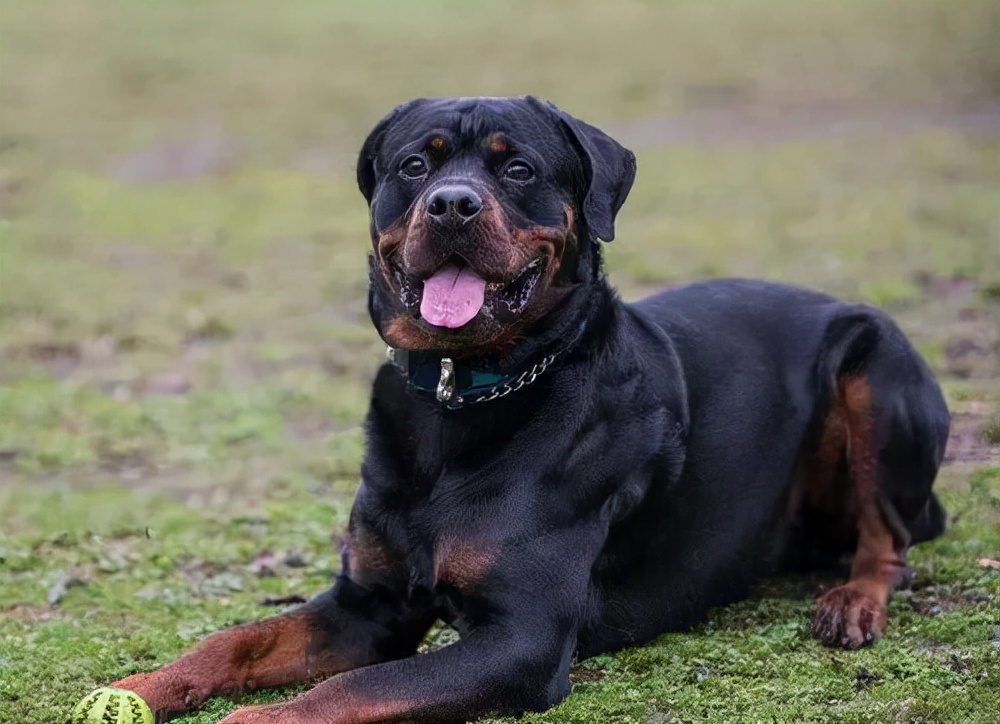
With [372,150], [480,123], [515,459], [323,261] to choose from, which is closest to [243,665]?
[515,459]

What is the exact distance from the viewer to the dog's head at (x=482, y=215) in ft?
13.8

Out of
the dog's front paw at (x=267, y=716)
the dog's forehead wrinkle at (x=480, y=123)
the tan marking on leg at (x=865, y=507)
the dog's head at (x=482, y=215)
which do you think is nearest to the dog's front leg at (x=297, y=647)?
the dog's front paw at (x=267, y=716)

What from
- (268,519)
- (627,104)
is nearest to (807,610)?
(268,519)

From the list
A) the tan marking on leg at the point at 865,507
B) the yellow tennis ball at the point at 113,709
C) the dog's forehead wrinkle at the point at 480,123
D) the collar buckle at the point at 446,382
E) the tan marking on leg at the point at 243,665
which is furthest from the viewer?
the tan marking on leg at the point at 865,507

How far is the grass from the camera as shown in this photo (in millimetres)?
4742

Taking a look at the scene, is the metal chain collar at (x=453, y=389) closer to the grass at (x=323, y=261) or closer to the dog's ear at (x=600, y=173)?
the dog's ear at (x=600, y=173)

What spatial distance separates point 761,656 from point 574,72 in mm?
15299

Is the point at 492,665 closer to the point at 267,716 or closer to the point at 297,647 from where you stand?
the point at 267,716

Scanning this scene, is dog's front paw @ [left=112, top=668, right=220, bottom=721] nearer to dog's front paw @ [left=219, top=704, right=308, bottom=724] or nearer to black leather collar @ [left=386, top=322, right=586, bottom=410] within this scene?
dog's front paw @ [left=219, top=704, right=308, bottom=724]

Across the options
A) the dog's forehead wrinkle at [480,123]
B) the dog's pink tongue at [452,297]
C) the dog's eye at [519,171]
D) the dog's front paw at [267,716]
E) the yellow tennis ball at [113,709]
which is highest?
the dog's forehead wrinkle at [480,123]

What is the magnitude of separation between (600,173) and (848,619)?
1.59m

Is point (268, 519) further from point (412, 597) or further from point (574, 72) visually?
point (574, 72)

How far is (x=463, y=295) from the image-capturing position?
424 centimetres

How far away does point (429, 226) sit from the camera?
4.20 metres
